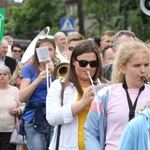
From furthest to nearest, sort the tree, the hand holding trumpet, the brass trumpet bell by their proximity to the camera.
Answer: the tree < the brass trumpet bell < the hand holding trumpet

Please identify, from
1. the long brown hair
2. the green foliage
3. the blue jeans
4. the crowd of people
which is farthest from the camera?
the green foliage

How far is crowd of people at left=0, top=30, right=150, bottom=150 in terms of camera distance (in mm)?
4797

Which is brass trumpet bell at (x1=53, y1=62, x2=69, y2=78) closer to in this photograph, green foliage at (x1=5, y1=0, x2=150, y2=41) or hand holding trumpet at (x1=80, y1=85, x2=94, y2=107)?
hand holding trumpet at (x1=80, y1=85, x2=94, y2=107)

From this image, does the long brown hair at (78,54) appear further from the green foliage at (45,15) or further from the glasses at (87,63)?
the green foliage at (45,15)

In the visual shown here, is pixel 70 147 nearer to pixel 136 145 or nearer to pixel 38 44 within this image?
pixel 136 145

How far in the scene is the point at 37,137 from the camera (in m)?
7.28

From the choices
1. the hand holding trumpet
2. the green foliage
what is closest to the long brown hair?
the hand holding trumpet

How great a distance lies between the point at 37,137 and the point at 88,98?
1.93 metres

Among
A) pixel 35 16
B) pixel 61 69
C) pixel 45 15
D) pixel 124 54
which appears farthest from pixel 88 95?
pixel 35 16

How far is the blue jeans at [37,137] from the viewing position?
23.6 feet

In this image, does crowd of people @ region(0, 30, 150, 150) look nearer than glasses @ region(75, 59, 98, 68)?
Yes

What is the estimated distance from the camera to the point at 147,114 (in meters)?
3.84

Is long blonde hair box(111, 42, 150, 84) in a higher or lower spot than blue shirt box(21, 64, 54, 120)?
higher

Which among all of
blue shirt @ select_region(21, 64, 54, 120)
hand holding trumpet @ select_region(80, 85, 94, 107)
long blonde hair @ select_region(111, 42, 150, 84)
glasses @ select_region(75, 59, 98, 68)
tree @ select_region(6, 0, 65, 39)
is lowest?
tree @ select_region(6, 0, 65, 39)
